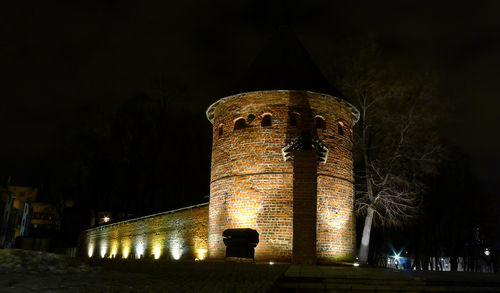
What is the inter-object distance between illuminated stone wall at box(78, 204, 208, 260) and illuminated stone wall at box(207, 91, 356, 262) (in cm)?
211

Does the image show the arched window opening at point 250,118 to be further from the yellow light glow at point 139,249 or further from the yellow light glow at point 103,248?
the yellow light glow at point 103,248

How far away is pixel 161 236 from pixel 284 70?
9.65 m

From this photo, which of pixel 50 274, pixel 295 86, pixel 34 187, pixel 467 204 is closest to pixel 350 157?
pixel 295 86

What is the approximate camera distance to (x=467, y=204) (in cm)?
2880

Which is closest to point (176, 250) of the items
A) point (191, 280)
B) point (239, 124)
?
point (239, 124)

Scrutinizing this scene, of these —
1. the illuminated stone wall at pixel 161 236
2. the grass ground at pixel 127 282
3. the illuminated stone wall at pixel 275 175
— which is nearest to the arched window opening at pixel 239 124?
the illuminated stone wall at pixel 275 175

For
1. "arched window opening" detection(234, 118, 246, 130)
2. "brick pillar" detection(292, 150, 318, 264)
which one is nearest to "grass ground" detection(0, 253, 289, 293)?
"brick pillar" detection(292, 150, 318, 264)

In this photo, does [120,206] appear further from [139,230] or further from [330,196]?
[330,196]

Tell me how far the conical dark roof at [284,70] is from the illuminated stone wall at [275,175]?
0.28 metres

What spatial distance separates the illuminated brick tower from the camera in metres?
14.4

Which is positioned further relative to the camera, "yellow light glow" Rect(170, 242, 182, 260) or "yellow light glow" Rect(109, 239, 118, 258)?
"yellow light glow" Rect(109, 239, 118, 258)

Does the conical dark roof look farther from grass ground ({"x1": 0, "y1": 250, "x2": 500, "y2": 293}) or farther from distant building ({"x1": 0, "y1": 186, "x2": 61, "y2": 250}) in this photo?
distant building ({"x1": 0, "y1": 186, "x2": 61, "y2": 250})

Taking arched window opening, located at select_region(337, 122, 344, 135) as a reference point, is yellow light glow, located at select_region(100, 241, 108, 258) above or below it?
below

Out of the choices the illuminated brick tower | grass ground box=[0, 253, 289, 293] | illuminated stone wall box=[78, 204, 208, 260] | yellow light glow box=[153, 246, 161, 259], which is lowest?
grass ground box=[0, 253, 289, 293]
